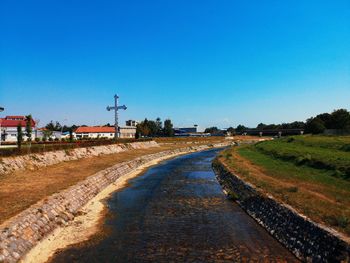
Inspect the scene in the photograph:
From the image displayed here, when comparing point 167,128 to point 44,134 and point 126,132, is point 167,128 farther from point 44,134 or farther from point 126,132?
point 44,134

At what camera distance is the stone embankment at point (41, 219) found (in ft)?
47.0

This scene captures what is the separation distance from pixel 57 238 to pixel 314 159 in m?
30.3

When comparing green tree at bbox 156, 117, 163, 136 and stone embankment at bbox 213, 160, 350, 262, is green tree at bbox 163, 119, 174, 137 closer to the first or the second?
green tree at bbox 156, 117, 163, 136

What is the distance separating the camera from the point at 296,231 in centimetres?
1560

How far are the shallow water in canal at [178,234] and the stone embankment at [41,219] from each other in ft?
6.05

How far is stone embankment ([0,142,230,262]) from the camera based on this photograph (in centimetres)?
1433

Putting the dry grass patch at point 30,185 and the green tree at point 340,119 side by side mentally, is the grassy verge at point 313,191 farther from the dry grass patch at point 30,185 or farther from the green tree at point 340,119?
the green tree at point 340,119

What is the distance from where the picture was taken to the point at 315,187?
2400cm

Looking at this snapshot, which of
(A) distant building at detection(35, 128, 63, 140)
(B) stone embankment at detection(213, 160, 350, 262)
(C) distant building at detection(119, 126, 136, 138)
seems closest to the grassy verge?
(B) stone embankment at detection(213, 160, 350, 262)

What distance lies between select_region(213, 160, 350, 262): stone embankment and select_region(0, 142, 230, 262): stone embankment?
1241 centimetres

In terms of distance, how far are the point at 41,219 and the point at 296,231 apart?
13726 mm

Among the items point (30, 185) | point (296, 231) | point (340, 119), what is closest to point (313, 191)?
point (296, 231)

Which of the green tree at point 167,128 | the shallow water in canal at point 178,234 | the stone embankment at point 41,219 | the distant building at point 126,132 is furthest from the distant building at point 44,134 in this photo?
the shallow water in canal at point 178,234

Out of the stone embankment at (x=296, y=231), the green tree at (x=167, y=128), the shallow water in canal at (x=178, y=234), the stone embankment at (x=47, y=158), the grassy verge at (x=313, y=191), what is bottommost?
the shallow water in canal at (x=178, y=234)
